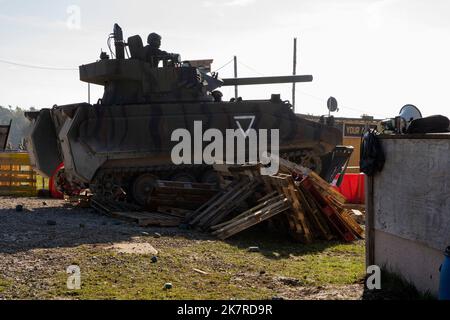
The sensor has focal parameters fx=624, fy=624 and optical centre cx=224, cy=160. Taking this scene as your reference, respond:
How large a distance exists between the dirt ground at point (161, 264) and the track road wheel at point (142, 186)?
10.8 feet

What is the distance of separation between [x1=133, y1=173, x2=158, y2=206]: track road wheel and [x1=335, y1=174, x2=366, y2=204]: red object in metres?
5.12

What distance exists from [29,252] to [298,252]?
4.06m

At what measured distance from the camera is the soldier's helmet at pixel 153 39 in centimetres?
1644

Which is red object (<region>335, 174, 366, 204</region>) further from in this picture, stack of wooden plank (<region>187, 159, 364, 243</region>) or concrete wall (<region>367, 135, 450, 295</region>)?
concrete wall (<region>367, 135, 450, 295</region>)

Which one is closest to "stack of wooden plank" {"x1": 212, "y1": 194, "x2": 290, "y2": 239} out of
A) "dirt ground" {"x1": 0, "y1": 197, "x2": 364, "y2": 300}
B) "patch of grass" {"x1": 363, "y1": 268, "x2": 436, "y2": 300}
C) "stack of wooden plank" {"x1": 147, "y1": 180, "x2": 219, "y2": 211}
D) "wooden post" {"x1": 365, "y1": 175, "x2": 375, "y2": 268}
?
"dirt ground" {"x1": 0, "y1": 197, "x2": 364, "y2": 300}

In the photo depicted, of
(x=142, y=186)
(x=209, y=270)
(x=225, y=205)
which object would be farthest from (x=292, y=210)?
(x=142, y=186)

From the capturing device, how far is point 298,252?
32.4ft

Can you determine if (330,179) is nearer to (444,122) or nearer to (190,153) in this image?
(190,153)

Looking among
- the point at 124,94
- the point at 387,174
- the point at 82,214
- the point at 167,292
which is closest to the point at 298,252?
the point at 387,174

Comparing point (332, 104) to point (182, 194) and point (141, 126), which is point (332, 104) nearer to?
point (141, 126)

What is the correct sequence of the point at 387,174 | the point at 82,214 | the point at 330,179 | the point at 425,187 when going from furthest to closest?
the point at 330,179
the point at 82,214
the point at 387,174
the point at 425,187

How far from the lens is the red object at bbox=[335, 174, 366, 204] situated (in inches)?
659

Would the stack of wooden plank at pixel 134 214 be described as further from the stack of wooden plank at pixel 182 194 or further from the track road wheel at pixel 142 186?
the track road wheel at pixel 142 186

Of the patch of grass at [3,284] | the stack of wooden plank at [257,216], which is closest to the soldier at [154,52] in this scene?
the stack of wooden plank at [257,216]
